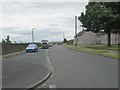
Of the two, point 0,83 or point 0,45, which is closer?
point 0,83

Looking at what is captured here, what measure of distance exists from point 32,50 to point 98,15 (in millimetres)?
13836

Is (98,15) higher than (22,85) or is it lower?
higher

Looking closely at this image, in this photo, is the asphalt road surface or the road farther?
the road

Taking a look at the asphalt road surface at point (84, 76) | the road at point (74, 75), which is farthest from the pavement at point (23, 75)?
the asphalt road surface at point (84, 76)

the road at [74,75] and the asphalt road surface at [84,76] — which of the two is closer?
the asphalt road surface at [84,76]

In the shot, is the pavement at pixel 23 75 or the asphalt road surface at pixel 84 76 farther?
the pavement at pixel 23 75

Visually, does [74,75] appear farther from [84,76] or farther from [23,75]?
[23,75]

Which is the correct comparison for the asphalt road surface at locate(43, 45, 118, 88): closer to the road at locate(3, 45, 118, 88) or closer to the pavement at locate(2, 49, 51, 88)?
the road at locate(3, 45, 118, 88)

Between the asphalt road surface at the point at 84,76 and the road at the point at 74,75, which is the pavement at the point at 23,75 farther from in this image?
the asphalt road surface at the point at 84,76

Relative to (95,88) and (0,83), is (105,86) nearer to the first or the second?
(95,88)

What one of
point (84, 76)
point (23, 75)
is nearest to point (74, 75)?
point (84, 76)

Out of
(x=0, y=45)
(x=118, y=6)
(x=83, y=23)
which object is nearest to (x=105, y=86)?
(x=0, y=45)

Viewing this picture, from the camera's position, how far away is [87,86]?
1169cm

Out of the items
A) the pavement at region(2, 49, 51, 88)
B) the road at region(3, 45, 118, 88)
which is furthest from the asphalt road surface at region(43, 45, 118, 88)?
the pavement at region(2, 49, 51, 88)
